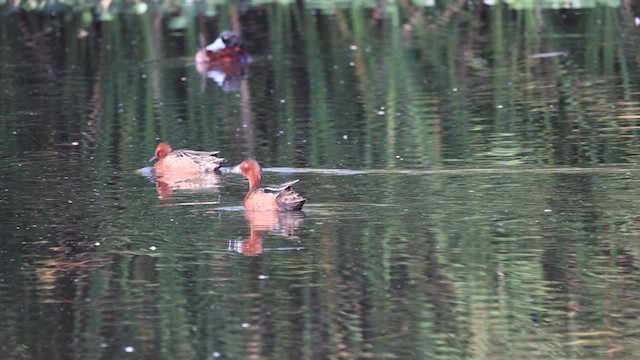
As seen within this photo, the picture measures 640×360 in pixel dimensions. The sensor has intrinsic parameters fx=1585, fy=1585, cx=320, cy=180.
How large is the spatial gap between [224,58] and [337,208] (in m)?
10.9

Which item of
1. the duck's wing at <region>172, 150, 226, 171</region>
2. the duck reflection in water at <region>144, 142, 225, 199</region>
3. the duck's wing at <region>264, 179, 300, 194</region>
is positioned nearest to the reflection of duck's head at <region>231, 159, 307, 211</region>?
the duck's wing at <region>264, 179, 300, 194</region>

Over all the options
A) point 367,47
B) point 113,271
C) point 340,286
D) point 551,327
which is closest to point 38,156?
point 113,271

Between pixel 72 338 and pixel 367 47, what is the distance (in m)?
15.5

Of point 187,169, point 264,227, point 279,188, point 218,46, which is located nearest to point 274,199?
point 279,188

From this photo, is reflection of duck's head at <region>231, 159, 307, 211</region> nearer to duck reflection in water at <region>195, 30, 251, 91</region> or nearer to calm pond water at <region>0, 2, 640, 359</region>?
calm pond water at <region>0, 2, 640, 359</region>

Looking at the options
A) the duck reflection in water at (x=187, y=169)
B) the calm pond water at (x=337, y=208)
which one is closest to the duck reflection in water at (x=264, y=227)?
the calm pond water at (x=337, y=208)

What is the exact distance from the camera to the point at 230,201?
12.4 metres

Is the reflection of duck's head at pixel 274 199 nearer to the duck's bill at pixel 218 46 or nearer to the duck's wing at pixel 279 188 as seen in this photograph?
the duck's wing at pixel 279 188

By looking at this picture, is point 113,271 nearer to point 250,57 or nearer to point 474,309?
point 474,309

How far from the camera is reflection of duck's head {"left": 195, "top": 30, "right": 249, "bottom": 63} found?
73.6ft

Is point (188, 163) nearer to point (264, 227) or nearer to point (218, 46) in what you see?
point (264, 227)

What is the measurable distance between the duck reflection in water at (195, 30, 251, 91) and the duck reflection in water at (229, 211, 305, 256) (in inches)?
401

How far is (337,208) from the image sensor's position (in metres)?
11.8

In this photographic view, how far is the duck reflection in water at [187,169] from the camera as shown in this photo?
1357cm
